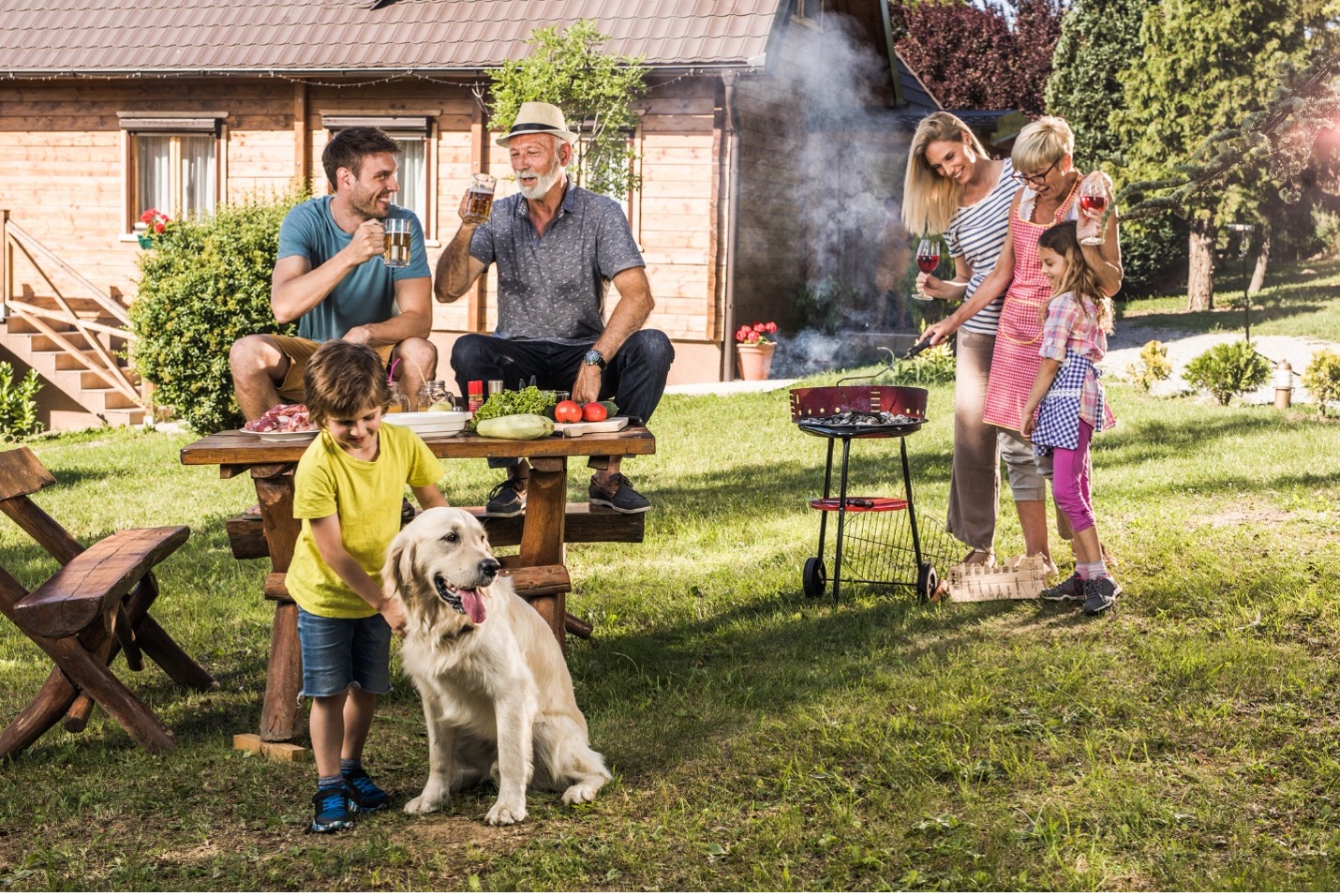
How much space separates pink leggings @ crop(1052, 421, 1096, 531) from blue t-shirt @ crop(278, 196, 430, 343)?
2.90 meters

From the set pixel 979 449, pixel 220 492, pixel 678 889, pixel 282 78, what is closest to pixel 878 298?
pixel 282 78

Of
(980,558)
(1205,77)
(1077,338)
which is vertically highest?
(1205,77)

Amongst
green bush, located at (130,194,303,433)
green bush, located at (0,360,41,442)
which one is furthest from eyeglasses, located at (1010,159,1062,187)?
green bush, located at (0,360,41,442)

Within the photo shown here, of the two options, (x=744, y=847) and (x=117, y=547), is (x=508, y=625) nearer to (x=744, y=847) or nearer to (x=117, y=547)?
(x=744, y=847)

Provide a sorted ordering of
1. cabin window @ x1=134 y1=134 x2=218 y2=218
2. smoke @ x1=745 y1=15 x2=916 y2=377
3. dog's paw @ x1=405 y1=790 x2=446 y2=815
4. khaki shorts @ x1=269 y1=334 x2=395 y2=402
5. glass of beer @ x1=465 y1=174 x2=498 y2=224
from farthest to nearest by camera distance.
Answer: cabin window @ x1=134 y1=134 x2=218 y2=218, smoke @ x1=745 y1=15 x2=916 y2=377, khaki shorts @ x1=269 y1=334 x2=395 y2=402, glass of beer @ x1=465 y1=174 x2=498 y2=224, dog's paw @ x1=405 y1=790 x2=446 y2=815

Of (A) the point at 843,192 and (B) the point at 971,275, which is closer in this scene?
(B) the point at 971,275

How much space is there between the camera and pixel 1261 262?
30094 millimetres

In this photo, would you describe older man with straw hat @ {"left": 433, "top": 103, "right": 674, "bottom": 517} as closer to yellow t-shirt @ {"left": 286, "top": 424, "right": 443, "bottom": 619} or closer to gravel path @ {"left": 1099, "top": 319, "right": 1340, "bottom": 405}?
yellow t-shirt @ {"left": 286, "top": 424, "right": 443, "bottom": 619}

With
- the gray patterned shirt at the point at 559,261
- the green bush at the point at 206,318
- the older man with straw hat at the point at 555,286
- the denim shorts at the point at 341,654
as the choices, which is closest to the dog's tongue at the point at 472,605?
the denim shorts at the point at 341,654

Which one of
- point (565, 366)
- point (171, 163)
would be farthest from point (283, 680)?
point (171, 163)

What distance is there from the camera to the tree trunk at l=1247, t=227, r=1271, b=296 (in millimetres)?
29312

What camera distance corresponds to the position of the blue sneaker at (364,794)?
163 inches

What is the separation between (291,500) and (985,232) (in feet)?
11.1

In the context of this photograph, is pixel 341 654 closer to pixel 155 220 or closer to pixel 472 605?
pixel 472 605
